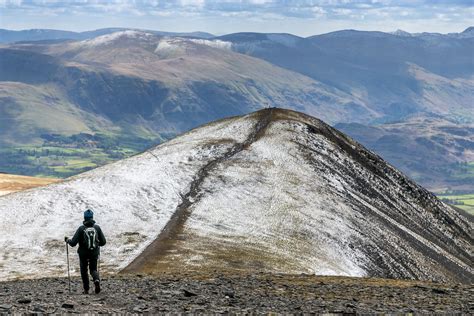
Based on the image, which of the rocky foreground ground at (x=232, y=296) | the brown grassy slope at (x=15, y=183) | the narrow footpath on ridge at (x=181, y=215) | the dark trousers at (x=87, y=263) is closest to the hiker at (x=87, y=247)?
the dark trousers at (x=87, y=263)

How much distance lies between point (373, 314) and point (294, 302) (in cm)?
431

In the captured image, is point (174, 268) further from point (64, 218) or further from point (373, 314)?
point (373, 314)

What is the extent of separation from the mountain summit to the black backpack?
79.4 feet

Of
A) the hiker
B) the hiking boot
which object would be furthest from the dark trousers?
the hiking boot

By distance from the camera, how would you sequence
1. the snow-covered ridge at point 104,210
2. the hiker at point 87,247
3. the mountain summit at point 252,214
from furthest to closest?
the mountain summit at point 252,214
the snow-covered ridge at point 104,210
the hiker at point 87,247

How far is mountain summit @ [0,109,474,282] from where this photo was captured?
69.4 m

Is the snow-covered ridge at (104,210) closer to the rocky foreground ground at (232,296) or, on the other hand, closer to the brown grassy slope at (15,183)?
the rocky foreground ground at (232,296)

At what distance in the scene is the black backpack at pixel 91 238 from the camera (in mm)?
33188

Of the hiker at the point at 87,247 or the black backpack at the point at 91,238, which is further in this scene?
the black backpack at the point at 91,238

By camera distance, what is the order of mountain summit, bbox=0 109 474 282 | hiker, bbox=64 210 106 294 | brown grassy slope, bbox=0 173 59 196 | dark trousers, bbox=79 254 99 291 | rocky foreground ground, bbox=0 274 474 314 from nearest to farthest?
rocky foreground ground, bbox=0 274 474 314
dark trousers, bbox=79 254 99 291
hiker, bbox=64 210 106 294
mountain summit, bbox=0 109 474 282
brown grassy slope, bbox=0 173 59 196

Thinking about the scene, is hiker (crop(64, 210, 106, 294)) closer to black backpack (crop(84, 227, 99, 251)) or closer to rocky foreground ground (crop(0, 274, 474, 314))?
black backpack (crop(84, 227, 99, 251))

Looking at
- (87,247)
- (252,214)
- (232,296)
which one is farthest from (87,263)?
(252,214)

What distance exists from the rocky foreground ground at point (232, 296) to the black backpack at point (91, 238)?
229 centimetres

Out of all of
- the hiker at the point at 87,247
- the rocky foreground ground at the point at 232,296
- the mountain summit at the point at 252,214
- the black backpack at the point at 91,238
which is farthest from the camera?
the mountain summit at the point at 252,214
